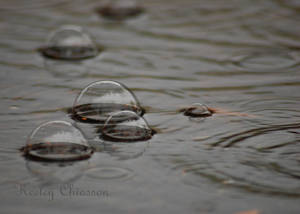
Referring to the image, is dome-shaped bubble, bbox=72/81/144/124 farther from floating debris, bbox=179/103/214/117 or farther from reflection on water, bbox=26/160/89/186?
reflection on water, bbox=26/160/89/186

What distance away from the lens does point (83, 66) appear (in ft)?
17.2

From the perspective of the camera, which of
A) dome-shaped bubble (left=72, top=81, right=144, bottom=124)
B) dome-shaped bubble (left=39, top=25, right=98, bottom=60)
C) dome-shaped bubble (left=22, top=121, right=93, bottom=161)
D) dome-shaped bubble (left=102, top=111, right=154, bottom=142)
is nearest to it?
dome-shaped bubble (left=22, top=121, right=93, bottom=161)

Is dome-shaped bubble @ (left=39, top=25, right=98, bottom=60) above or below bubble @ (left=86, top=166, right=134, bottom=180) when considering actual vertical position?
below

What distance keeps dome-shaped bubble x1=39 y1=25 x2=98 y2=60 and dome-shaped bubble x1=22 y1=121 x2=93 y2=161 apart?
7.53ft

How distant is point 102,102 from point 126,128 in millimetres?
504

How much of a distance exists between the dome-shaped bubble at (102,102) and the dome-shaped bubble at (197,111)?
0.33 metres

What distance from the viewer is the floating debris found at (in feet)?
12.7

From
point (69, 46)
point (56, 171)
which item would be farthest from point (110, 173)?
point (69, 46)

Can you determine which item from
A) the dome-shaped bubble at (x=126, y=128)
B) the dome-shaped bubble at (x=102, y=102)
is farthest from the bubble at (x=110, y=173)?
the dome-shaped bubble at (x=102, y=102)

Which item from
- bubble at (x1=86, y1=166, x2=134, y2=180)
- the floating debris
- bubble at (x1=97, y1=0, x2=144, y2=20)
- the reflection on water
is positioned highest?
bubble at (x1=86, y1=166, x2=134, y2=180)

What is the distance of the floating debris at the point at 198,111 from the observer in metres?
3.88

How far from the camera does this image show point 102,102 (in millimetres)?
3926

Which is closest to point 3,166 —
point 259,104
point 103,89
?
point 103,89

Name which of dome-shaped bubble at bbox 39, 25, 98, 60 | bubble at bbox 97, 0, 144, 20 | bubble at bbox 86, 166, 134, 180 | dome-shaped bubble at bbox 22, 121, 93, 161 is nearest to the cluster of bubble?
dome-shaped bubble at bbox 22, 121, 93, 161
